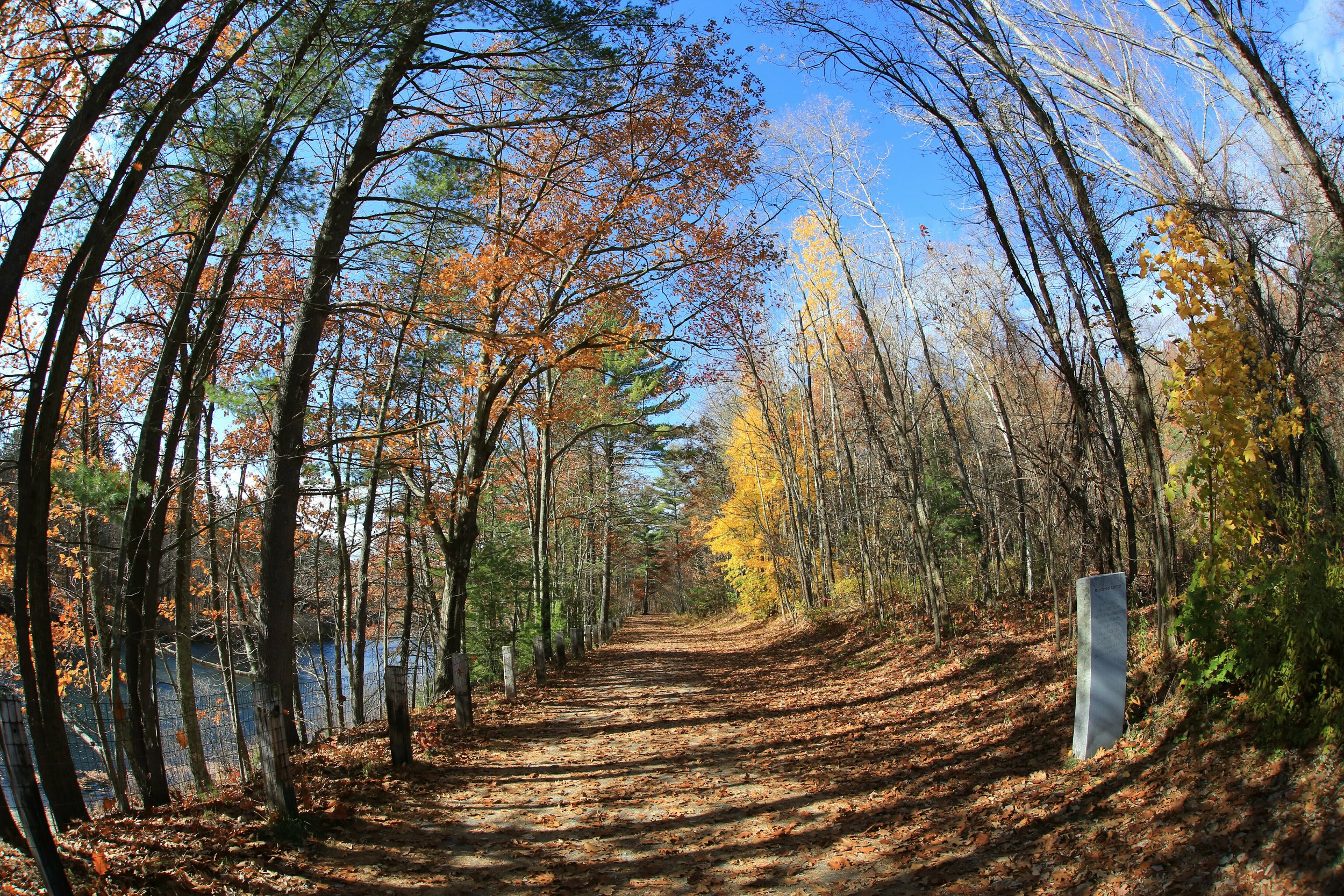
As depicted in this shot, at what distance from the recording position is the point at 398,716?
6176 mm

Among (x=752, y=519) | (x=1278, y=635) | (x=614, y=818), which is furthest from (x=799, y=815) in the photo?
(x=752, y=519)

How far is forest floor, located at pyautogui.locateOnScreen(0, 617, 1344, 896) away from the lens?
3250 millimetres

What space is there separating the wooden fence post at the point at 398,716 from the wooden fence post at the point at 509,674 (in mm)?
3874

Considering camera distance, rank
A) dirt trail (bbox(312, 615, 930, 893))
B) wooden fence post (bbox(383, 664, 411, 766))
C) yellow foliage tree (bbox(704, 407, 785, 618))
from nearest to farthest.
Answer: dirt trail (bbox(312, 615, 930, 893)) → wooden fence post (bbox(383, 664, 411, 766)) → yellow foliage tree (bbox(704, 407, 785, 618))

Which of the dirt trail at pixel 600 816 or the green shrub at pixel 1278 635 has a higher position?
the green shrub at pixel 1278 635

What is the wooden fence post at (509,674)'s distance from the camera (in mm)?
10203

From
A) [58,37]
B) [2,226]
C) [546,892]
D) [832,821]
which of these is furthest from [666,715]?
[58,37]

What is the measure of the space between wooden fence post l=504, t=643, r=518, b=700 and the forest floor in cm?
222

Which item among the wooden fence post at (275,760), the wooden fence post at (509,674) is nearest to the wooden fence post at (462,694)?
the wooden fence post at (509,674)

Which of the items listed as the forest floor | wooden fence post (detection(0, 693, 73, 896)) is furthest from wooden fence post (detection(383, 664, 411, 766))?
wooden fence post (detection(0, 693, 73, 896))

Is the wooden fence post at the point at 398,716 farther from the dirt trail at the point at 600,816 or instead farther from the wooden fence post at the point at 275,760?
the wooden fence post at the point at 275,760

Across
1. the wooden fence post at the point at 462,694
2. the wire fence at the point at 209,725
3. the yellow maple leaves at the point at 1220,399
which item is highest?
the yellow maple leaves at the point at 1220,399

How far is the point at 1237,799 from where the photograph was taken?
331cm

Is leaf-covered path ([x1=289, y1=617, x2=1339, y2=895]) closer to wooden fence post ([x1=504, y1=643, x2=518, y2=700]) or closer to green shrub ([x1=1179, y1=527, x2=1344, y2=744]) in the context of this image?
green shrub ([x1=1179, y1=527, x2=1344, y2=744])
